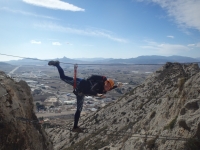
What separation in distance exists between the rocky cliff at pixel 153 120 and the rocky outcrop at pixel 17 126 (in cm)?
295

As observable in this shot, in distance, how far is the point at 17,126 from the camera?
1393cm

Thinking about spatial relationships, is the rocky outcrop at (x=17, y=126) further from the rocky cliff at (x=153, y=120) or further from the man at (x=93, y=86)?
the rocky cliff at (x=153, y=120)

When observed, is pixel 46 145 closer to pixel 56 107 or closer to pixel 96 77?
pixel 96 77

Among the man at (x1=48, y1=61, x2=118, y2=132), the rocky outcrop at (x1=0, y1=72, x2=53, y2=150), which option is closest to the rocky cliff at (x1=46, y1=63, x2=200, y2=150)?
the man at (x1=48, y1=61, x2=118, y2=132)

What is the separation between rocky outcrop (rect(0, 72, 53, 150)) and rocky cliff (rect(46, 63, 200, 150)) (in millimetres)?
2945

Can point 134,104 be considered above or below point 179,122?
below

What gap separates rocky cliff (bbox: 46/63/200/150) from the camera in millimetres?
13070

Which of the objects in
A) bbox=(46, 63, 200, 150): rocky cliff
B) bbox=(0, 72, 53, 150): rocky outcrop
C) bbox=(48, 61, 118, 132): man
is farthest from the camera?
bbox=(46, 63, 200, 150): rocky cliff

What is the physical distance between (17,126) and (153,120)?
554 inches

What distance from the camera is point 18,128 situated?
45.7 ft

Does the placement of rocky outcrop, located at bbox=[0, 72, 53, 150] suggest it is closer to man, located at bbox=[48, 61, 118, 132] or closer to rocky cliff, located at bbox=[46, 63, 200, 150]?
man, located at bbox=[48, 61, 118, 132]

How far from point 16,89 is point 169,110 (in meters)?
13.4

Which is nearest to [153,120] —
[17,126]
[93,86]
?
[93,86]

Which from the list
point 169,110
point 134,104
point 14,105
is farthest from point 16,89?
point 134,104
